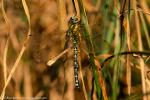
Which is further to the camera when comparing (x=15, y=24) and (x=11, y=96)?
(x=15, y=24)

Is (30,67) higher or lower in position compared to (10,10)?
lower

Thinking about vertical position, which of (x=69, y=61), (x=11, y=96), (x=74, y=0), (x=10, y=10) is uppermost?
(x=10, y=10)

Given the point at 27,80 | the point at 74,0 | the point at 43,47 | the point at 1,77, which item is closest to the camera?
the point at 74,0

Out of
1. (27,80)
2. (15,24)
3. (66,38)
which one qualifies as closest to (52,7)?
(15,24)

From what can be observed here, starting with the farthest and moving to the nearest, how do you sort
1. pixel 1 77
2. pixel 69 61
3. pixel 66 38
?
pixel 1 77
pixel 69 61
pixel 66 38

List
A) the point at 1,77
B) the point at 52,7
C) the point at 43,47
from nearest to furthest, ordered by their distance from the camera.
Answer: the point at 43,47
the point at 1,77
the point at 52,7

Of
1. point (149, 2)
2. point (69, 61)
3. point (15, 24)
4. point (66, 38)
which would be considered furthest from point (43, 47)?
point (149, 2)

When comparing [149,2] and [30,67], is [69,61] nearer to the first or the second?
[30,67]

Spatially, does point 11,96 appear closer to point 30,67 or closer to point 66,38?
point 30,67

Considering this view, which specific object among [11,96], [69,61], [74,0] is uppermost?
[74,0]
